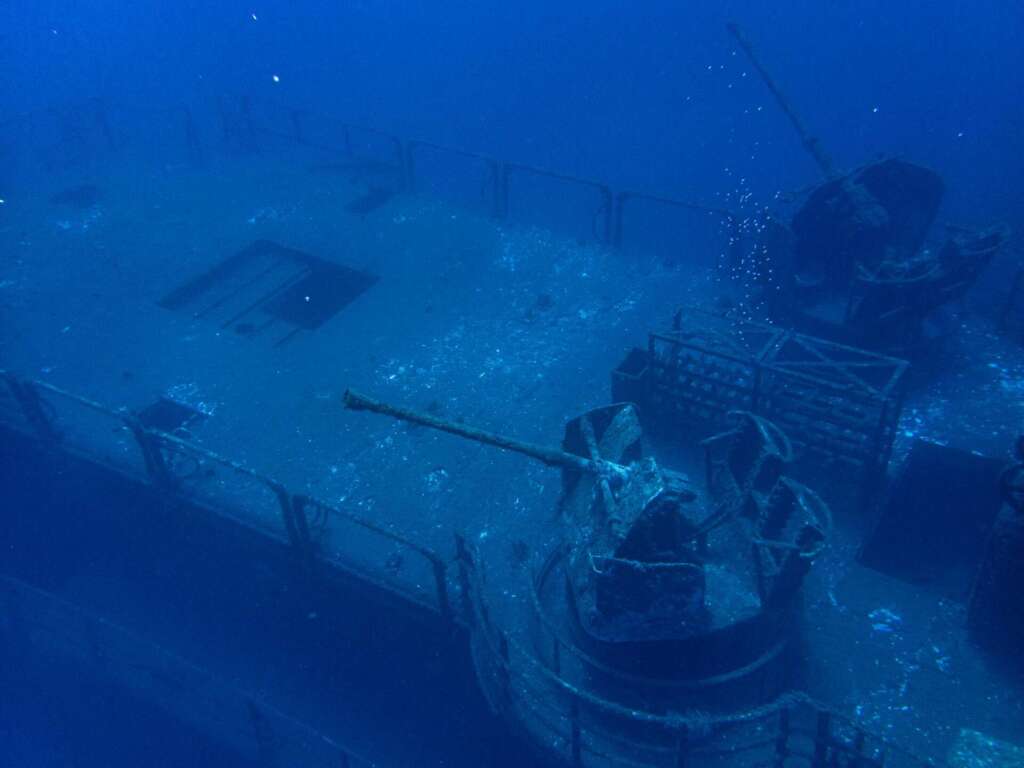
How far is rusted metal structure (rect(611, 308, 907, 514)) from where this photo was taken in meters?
7.83

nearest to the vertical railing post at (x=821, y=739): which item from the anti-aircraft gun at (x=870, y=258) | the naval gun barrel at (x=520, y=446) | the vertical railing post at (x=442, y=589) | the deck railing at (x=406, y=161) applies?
the naval gun barrel at (x=520, y=446)

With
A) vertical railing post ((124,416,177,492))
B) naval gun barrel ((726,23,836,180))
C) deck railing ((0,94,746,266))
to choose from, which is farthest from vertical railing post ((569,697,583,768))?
naval gun barrel ((726,23,836,180))

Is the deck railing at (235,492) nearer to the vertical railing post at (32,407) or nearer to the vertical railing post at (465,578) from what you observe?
the vertical railing post at (32,407)

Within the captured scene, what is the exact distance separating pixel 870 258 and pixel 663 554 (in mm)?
6659

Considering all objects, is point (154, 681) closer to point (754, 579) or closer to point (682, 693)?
point (682, 693)

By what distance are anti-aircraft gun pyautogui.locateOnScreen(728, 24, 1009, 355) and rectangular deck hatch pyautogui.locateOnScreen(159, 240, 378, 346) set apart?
21.5ft

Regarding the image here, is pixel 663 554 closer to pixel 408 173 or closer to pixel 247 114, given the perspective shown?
pixel 408 173

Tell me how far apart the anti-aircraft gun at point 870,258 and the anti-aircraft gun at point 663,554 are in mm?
3310

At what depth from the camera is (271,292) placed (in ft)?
41.9

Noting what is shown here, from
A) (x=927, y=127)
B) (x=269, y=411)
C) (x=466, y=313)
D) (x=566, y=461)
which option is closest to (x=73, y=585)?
(x=269, y=411)

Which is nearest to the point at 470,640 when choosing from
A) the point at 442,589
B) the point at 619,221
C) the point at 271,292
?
the point at 442,589

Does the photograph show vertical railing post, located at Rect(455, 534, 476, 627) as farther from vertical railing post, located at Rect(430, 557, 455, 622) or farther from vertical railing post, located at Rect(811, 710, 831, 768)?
vertical railing post, located at Rect(811, 710, 831, 768)

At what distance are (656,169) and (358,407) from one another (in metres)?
32.1

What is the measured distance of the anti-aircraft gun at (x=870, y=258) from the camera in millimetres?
9422
